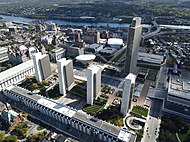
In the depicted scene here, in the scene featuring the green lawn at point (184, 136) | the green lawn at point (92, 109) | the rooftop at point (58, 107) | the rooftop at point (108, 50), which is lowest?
the green lawn at point (184, 136)

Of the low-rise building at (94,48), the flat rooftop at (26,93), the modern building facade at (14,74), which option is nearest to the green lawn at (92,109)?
the flat rooftop at (26,93)

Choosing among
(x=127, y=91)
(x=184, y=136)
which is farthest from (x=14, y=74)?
(x=184, y=136)

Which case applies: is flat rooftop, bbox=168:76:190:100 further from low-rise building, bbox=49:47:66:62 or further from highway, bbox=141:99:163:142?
low-rise building, bbox=49:47:66:62

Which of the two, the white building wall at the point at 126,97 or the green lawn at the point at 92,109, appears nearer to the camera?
the white building wall at the point at 126,97

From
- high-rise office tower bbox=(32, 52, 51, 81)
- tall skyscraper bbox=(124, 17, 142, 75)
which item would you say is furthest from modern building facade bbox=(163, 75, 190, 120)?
high-rise office tower bbox=(32, 52, 51, 81)

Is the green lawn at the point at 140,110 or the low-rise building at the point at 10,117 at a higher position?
the low-rise building at the point at 10,117

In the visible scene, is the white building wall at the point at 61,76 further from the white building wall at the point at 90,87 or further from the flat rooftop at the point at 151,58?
the flat rooftop at the point at 151,58
